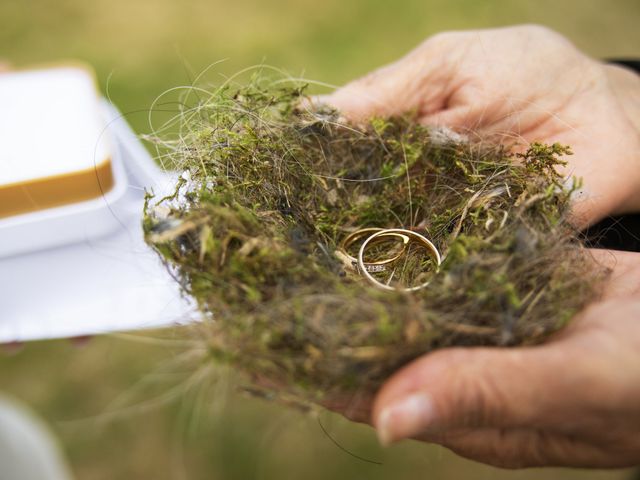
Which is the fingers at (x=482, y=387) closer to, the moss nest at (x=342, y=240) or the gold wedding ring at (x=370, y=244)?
the moss nest at (x=342, y=240)

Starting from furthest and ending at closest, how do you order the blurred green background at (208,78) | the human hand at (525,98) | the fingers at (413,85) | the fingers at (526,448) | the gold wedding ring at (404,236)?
the blurred green background at (208,78), the fingers at (413,85), the human hand at (525,98), the gold wedding ring at (404,236), the fingers at (526,448)

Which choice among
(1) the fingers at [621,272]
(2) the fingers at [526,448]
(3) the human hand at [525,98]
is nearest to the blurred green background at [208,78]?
(3) the human hand at [525,98]

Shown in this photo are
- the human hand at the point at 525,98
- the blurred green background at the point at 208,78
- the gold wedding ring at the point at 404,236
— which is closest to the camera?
the gold wedding ring at the point at 404,236

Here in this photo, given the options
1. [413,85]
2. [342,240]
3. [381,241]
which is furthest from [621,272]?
[413,85]

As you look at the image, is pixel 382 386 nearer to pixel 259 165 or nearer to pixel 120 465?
pixel 259 165

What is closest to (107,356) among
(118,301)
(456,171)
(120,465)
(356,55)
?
(120,465)

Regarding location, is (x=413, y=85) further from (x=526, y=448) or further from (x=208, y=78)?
(x=208, y=78)
